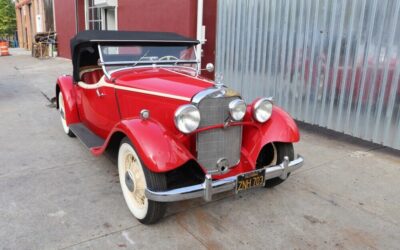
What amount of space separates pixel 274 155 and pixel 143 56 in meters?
1.92

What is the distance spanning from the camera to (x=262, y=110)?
127 inches

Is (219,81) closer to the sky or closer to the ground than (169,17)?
closer to the ground

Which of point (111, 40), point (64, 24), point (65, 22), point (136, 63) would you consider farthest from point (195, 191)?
point (64, 24)

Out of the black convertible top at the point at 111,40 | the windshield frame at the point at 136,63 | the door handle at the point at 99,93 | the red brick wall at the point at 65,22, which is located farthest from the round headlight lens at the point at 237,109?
the red brick wall at the point at 65,22

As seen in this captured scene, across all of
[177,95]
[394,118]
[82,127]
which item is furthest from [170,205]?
[394,118]

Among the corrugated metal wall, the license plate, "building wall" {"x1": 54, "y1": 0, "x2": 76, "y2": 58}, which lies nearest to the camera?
the license plate

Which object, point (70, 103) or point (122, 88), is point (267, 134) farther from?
point (70, 103)

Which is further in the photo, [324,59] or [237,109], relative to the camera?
[324,59]

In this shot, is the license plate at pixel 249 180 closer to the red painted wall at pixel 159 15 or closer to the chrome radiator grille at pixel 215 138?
the chrome radiator grille at pixel 215 138

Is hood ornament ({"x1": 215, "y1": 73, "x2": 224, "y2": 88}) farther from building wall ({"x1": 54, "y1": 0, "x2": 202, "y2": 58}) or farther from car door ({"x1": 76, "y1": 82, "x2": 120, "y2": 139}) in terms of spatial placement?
building wall ({"x1": 54, "y1": 0, "x2": 202, "y2": 58})

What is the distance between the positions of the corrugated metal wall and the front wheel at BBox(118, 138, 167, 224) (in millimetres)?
3471

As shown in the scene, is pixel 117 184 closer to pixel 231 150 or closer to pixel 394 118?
pixel 231 150

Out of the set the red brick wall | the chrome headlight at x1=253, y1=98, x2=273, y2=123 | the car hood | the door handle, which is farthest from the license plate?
the red brick wall

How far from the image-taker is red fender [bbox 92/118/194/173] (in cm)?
260
